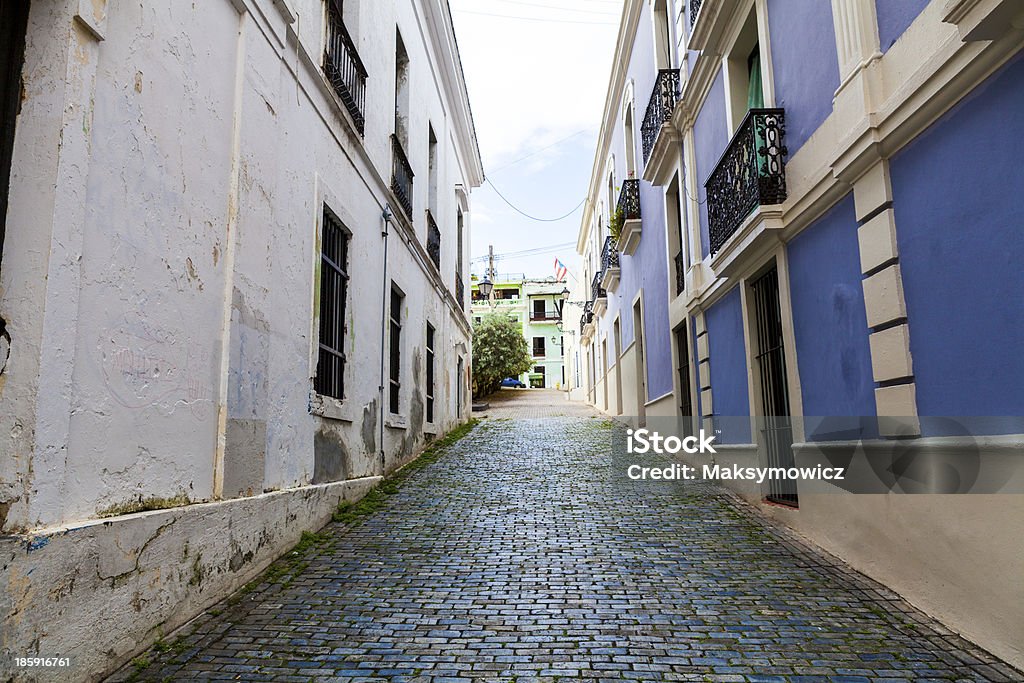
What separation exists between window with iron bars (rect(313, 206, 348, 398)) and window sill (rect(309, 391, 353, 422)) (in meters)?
0.14

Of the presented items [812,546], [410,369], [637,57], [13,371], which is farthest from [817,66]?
[637,57]

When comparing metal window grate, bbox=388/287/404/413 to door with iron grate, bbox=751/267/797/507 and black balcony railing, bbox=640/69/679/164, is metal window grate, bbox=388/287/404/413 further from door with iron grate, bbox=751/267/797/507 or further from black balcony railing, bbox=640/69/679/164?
door with iron grate, bbox=751/267/797/507

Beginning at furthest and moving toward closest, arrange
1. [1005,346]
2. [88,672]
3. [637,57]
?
1. [637,57]
2. [1005,346]
3. [88,672]

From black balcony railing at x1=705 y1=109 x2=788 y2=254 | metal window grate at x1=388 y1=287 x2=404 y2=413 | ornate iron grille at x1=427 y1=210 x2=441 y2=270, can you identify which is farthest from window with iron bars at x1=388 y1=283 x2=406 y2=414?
black balcony railing at x1=705 y1=109 x2=788 y2=254

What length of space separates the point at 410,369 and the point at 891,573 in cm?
779

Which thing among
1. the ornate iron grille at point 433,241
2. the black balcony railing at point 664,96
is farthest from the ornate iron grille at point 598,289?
the black balcony railing at point 664,96

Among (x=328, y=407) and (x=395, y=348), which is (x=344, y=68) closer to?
(x=328, y=407)

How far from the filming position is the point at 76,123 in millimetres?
3229

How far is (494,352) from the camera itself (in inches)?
1266

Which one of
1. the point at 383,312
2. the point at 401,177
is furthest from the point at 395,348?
the point at 401,177

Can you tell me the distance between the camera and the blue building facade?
3645mm

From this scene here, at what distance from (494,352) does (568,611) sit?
2784 cm

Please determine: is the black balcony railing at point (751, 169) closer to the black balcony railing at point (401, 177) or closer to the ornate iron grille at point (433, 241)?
the black balcony railing at point (401, 177)

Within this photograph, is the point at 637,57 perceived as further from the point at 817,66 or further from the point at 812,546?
the point at 812,546
